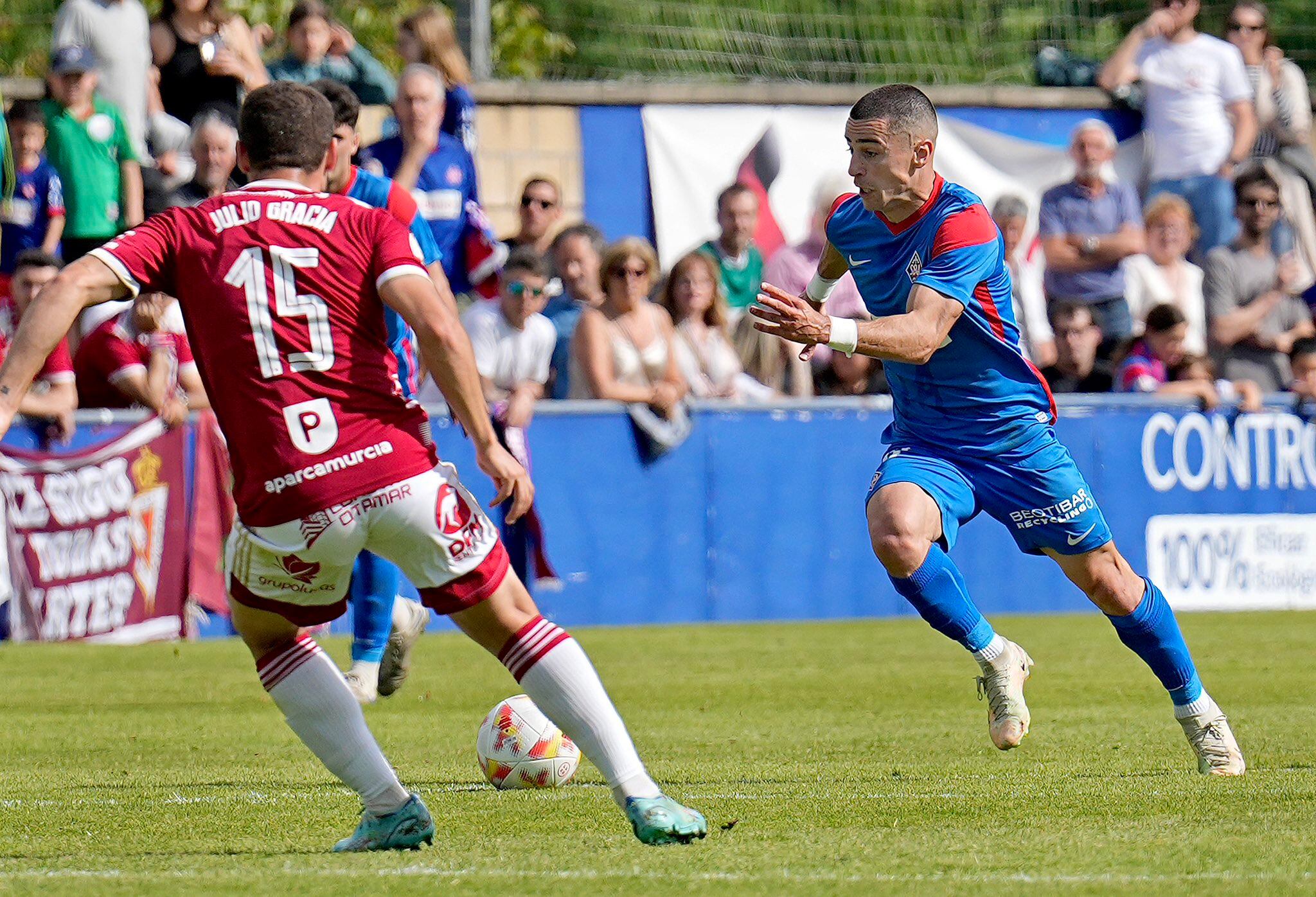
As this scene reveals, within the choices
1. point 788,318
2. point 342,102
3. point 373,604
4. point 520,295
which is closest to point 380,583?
point 373,604

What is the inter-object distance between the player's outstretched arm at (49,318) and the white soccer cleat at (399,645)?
382 centimetres

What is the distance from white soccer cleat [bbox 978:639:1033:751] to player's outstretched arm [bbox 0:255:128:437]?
3.20 metres

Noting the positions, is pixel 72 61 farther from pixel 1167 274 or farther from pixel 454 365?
pixel 454 365

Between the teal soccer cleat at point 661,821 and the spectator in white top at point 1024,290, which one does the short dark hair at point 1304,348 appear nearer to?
the spectator in white top at point 1024,290

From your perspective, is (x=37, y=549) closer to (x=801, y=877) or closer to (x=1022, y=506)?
(x=1022, y=506)

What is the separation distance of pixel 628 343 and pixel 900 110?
22.7ft

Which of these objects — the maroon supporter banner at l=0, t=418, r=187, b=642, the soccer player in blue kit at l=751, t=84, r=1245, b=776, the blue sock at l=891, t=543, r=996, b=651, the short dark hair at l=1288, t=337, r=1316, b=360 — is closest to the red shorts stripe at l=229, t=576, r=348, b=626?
the soccer player in blue kit at l=751, t=84, r=1245, b=776

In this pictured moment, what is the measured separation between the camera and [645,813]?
5020 millimetres

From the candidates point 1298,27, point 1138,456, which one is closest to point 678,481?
point 1138,456

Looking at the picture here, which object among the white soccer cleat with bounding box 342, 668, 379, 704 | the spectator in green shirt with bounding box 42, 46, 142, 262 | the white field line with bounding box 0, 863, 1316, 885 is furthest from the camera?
the spectator in green shirt with bounding box 42, 46, 142, 262

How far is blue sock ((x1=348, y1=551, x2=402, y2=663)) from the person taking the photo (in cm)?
869

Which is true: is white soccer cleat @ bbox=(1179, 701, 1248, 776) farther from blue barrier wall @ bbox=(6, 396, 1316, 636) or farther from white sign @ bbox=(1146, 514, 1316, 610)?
white sign @ bbox=(1146, 514, 1316, 610)

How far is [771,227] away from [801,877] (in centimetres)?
1249

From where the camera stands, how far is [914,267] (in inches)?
267
